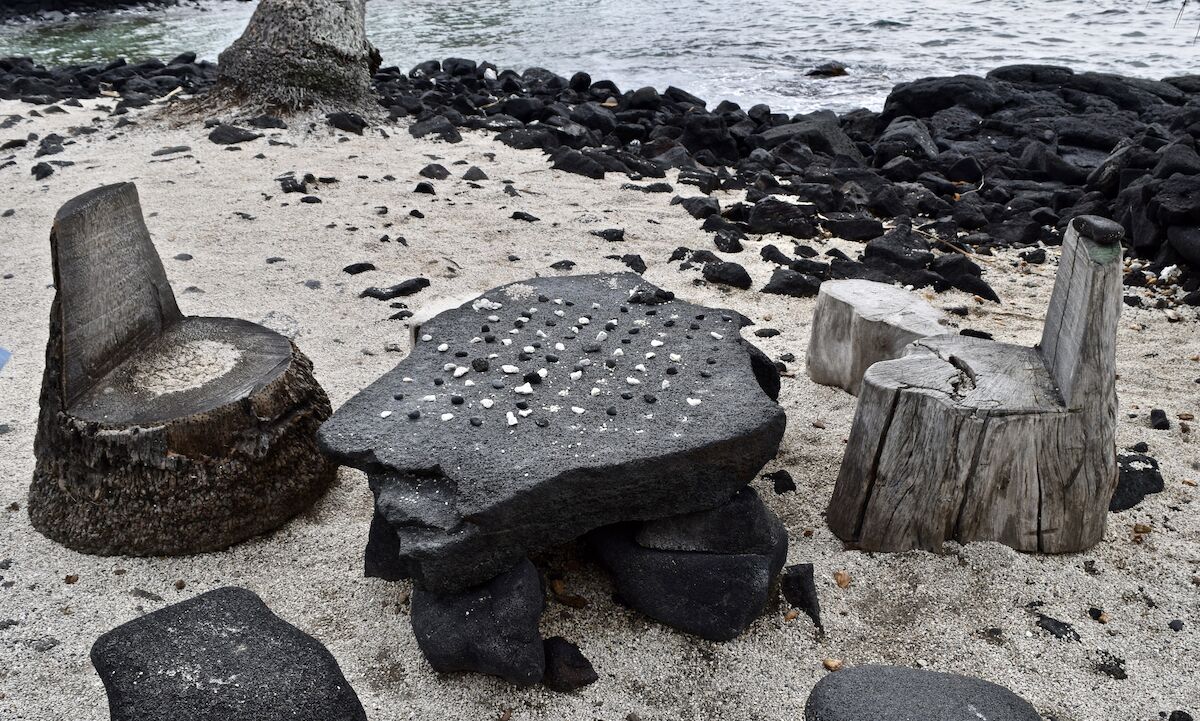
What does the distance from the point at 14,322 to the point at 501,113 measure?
205 inches

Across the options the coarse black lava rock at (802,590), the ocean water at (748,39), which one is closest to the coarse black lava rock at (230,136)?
the coarse black lava rock at (802,590)

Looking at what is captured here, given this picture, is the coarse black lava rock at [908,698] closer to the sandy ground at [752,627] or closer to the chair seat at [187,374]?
the sandy ground at [752,627]

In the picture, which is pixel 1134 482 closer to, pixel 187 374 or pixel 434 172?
pixel 187 374

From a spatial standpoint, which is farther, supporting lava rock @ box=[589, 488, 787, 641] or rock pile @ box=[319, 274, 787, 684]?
supporting lava rock @ box=[589, 488, 787, 641]

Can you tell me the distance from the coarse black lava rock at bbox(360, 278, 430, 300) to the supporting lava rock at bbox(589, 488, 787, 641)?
8.86 feet

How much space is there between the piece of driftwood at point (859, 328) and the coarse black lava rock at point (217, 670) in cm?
237

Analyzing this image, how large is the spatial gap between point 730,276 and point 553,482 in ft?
9.61

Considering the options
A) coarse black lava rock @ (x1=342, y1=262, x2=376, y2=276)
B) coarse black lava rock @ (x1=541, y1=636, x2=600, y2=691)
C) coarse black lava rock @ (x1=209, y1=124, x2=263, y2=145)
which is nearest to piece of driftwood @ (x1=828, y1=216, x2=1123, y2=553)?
coarse black lava rock @ (x1=541, y1=636, x2=600, y2=691)

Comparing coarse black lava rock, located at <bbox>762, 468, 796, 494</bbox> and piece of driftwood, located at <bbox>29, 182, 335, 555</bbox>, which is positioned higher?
piece of driftwood, located at <bbox>29, 182, 335, 555</bbox>

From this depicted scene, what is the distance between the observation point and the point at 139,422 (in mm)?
2840

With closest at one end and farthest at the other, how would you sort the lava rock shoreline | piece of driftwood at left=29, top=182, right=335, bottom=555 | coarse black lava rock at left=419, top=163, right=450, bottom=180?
piece of driftwood at left=29, top=182, right=335, bottom=555
the lava rock shoreline
coarse black lava rock at left=419, top=163, right=450, bottom=180

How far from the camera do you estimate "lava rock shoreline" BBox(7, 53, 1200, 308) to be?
18.2 feet

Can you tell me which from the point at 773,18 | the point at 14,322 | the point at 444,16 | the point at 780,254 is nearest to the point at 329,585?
the point at 14,322

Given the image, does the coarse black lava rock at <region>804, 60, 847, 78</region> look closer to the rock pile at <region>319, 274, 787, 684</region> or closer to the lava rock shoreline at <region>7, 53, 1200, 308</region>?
the lava rock shoreline at <region>7, 53, 1200, 308</region>
